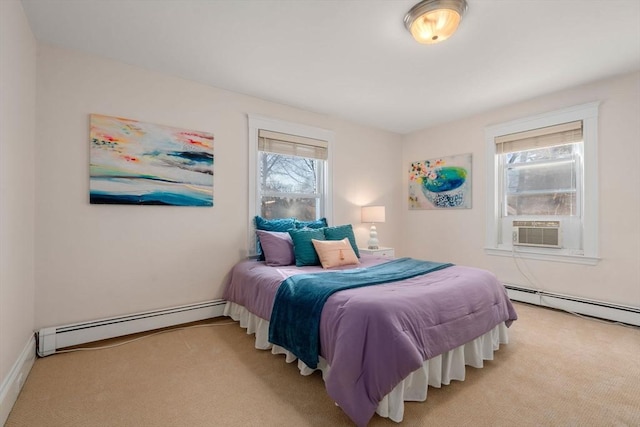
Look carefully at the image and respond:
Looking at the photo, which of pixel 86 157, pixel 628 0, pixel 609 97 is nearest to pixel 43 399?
Result: pixel 86 157

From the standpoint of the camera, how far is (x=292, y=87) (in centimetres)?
316

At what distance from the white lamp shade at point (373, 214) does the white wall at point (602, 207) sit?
1095 mm

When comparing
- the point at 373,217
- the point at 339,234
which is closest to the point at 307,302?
the point at 339,234

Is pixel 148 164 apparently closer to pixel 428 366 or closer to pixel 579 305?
pixel 428 366

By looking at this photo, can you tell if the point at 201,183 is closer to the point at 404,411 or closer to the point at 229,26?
the point at 229,26

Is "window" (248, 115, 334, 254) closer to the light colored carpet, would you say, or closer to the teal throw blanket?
the teal throw blanket

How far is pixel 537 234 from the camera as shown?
3449 mm

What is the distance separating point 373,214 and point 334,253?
1431 millimetres

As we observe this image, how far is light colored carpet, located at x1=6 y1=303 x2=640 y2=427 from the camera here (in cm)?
157

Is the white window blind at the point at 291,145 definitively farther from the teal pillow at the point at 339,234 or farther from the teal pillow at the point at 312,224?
the teal pillow at the point at 339,234

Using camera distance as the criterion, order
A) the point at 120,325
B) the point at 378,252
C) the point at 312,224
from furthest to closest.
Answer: the point at 378,252 < the point at 312,224 < the point at 120,325

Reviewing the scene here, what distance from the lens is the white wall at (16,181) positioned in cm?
162

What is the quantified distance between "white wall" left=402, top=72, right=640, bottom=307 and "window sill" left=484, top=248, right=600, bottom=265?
52 millimetres

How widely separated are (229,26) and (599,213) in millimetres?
3858
